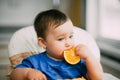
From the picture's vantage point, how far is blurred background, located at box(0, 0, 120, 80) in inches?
65.3

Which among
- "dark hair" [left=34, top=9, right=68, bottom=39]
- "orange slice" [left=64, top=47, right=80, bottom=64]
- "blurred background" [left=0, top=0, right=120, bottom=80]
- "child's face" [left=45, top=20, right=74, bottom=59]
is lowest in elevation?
"blurred background" [left=0, top=0, right=120, bottom=80]

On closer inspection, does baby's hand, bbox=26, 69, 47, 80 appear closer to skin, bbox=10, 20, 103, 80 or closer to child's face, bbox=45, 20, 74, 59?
skin, bbox=10, 20, 103, 80

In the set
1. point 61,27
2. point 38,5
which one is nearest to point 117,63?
point 61,27

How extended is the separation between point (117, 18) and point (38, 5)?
0.70 meters

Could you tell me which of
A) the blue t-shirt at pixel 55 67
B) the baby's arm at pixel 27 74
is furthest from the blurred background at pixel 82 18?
the baby's arm at pixel 27 74

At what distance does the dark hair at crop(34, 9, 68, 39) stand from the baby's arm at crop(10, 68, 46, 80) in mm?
160

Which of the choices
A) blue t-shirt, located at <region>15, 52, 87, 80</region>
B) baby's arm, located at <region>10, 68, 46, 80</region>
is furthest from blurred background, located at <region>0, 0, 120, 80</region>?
baby's arm, located at <region>10, 68, 46, 80</region>

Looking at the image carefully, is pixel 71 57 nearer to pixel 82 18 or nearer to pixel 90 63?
pixel 90 63

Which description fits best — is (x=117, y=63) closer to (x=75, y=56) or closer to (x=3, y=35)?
(x=75, y=56)

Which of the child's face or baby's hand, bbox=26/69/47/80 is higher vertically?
the child's face

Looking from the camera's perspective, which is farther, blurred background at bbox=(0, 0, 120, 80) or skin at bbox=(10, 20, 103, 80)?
blurred background at bbox=(0, 0, 120, 80)

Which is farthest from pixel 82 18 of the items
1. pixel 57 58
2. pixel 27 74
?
pixel 27 74

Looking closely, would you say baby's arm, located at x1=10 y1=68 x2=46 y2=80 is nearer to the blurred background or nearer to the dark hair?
the dark hair

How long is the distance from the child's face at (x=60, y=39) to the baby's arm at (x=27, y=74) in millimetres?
124
